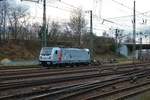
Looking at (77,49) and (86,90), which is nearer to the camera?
(86,90)

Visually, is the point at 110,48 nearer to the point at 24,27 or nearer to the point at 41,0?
the point at 24,27

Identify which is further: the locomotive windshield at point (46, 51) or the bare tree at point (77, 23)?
the bare tree at point (77, 23)

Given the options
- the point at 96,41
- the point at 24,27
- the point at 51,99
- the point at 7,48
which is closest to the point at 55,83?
the point at 51,99

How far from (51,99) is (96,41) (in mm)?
88957

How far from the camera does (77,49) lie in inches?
2062

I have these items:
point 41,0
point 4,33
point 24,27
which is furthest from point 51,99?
point 24,27

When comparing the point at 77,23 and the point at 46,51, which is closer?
the point at 46,51

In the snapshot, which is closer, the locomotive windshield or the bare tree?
the locomotive windshield

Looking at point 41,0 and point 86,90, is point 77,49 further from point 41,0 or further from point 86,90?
point 86,90

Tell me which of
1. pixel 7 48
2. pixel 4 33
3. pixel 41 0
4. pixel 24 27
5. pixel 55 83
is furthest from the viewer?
pixel 24 27

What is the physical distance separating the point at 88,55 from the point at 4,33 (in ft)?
105

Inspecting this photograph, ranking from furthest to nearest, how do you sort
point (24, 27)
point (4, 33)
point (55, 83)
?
point (24, 27) → point (4, 33) → point (55, 83)

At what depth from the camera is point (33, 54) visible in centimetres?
7481

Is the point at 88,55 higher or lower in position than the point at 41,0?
lower
